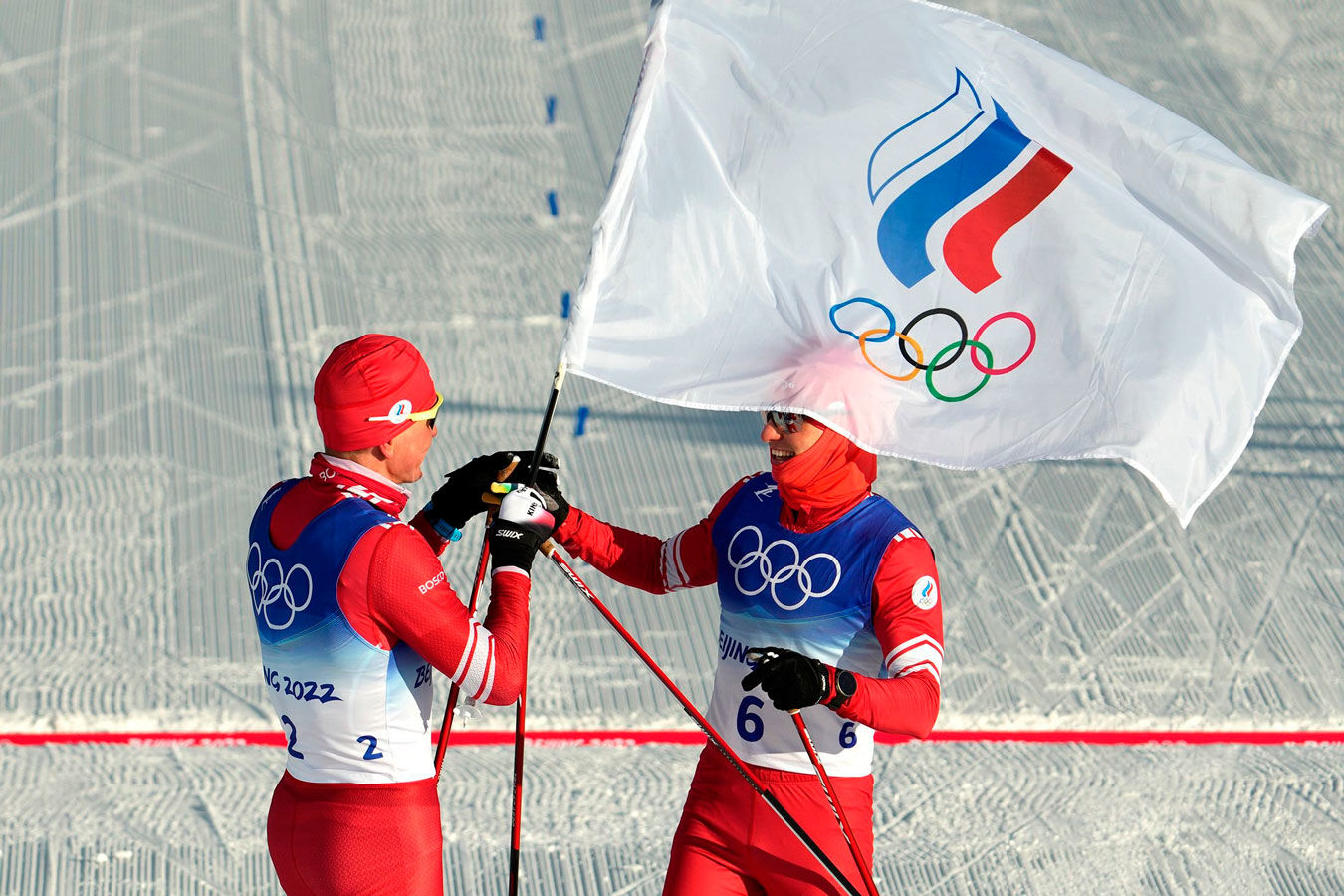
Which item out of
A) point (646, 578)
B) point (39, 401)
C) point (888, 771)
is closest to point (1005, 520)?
point (888, 771)

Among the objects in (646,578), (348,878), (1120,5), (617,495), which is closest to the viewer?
(348,878)

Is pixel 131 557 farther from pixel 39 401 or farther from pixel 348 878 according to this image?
pixel 348 878

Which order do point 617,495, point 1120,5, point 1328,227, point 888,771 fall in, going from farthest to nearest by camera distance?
point 1120,5, point 1328,227, point 617,495, point 888,771

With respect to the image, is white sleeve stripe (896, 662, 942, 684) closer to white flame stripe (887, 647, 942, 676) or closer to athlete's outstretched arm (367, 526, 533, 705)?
white flame stripe (887, 647, 942, 676)

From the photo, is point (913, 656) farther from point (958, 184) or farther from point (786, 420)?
point (958, 184)

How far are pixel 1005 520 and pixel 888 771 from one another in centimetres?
123

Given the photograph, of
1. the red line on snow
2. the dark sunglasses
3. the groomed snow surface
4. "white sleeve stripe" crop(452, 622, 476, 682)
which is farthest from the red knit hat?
the red line on snow

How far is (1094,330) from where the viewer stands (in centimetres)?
267

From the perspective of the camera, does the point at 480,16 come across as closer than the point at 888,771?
No

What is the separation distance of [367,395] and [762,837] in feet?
3.63

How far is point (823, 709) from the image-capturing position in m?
2.74

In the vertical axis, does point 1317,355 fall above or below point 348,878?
below

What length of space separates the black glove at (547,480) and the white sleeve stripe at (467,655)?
440 millimetres

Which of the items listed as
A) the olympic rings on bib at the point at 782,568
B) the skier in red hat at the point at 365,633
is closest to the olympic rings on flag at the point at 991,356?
the olympic rings on bib at the point at 782,568
